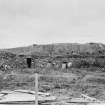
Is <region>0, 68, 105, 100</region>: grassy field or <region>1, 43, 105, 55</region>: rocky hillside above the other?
<region>1, 43, 105, 55</region>: rocky hillside

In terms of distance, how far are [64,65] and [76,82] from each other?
5743 millimetres

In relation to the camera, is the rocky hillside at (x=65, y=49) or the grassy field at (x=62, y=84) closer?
the grassy field at (x=62, y=84)

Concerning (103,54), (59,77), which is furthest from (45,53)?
(59,77)

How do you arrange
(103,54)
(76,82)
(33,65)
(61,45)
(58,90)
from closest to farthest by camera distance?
(58,90), (76,82), (33,65), (103,54), (61,45)

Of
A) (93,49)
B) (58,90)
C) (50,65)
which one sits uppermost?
(93,49)

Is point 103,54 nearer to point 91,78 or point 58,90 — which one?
point 91,78

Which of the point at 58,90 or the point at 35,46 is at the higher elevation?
the point at 35,46

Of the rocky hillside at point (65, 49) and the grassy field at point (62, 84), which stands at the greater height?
the rocky hillside at point (65, 49)

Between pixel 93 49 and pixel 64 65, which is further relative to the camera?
pixel 93 49

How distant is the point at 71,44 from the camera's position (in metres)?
25.0

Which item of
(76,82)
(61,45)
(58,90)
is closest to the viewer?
(58,90)

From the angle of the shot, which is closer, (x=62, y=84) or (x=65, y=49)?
(x=62, y=84)

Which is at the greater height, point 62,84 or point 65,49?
point 65,49

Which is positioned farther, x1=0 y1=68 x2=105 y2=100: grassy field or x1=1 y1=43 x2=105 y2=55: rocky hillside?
x1=1 y1=43 x2=105 y2=55: rocky hillside
